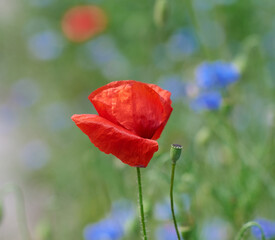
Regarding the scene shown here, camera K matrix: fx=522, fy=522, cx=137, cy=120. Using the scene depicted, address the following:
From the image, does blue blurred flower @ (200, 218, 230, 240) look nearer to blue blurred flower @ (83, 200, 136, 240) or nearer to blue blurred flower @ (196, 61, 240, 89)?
blue blurred flower @ (83, 200, 136, 240)

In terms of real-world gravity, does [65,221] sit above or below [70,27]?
below

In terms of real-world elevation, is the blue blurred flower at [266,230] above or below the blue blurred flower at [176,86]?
below

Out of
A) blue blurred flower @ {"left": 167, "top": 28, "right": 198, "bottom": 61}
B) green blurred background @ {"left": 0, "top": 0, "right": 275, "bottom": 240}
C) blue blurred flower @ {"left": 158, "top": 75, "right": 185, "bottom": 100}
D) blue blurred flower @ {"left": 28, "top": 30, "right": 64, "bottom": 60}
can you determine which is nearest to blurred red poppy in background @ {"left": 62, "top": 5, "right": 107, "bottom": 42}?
green blurred background @ {"left": 0, "top": 0, "right": 275, "bottom": 240}

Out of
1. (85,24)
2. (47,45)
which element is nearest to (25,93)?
(47,45)

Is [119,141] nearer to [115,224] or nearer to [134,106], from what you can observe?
[134,106]

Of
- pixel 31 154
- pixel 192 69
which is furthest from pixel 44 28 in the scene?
pixel 192 69

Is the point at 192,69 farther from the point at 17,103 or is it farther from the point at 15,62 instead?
the point at 15,62

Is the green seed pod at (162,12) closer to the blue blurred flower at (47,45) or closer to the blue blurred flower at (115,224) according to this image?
the blue blurred flower at (115,224)

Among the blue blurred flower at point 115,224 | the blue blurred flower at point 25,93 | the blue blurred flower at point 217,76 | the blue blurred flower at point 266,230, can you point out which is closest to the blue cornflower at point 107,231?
the blue blurred flower at point 115,224
